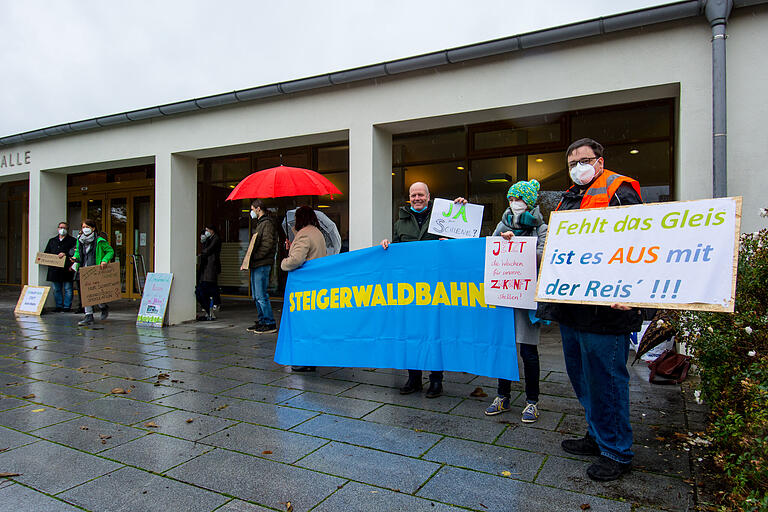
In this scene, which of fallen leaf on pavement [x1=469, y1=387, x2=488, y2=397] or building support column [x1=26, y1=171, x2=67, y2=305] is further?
building support column [x1=26, y1=171, x2=67, y2=305]

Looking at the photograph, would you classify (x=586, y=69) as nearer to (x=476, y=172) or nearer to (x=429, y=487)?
(x=476, y=172)

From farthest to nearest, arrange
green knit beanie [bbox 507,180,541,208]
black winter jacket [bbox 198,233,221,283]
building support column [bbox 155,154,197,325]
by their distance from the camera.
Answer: black winter jacket [bbox 198,233,221,283] < building support column [bbox 155,154,197,325] < green knit beanie [bbox 507,180,541,208]

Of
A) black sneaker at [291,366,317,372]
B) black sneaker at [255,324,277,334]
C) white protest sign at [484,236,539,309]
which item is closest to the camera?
white protest sign at [484,236,539,309]

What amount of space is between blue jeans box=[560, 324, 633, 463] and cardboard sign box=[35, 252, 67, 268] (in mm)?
10855

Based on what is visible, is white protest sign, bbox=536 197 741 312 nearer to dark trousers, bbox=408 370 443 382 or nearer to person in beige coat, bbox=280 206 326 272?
dark trousers, bbox=408 370 443 382

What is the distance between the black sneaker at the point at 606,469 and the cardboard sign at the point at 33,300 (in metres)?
11.2

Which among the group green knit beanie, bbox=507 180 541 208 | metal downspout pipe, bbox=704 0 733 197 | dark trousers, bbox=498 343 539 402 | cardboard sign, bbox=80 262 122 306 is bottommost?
dark trousers, bbox=498 343 539 402

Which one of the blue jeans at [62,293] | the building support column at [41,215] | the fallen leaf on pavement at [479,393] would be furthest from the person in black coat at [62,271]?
the fallen leaf on pavement at [479,393]

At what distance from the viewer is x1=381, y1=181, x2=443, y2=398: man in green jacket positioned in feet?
15.4

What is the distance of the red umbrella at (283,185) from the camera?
6.12m

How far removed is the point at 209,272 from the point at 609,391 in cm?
781

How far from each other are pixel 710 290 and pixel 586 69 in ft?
13.2

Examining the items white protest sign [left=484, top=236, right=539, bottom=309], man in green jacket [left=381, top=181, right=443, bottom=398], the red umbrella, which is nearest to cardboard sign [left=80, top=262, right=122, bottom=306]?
the red umbrella

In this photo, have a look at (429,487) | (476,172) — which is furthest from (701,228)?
(476,172)
